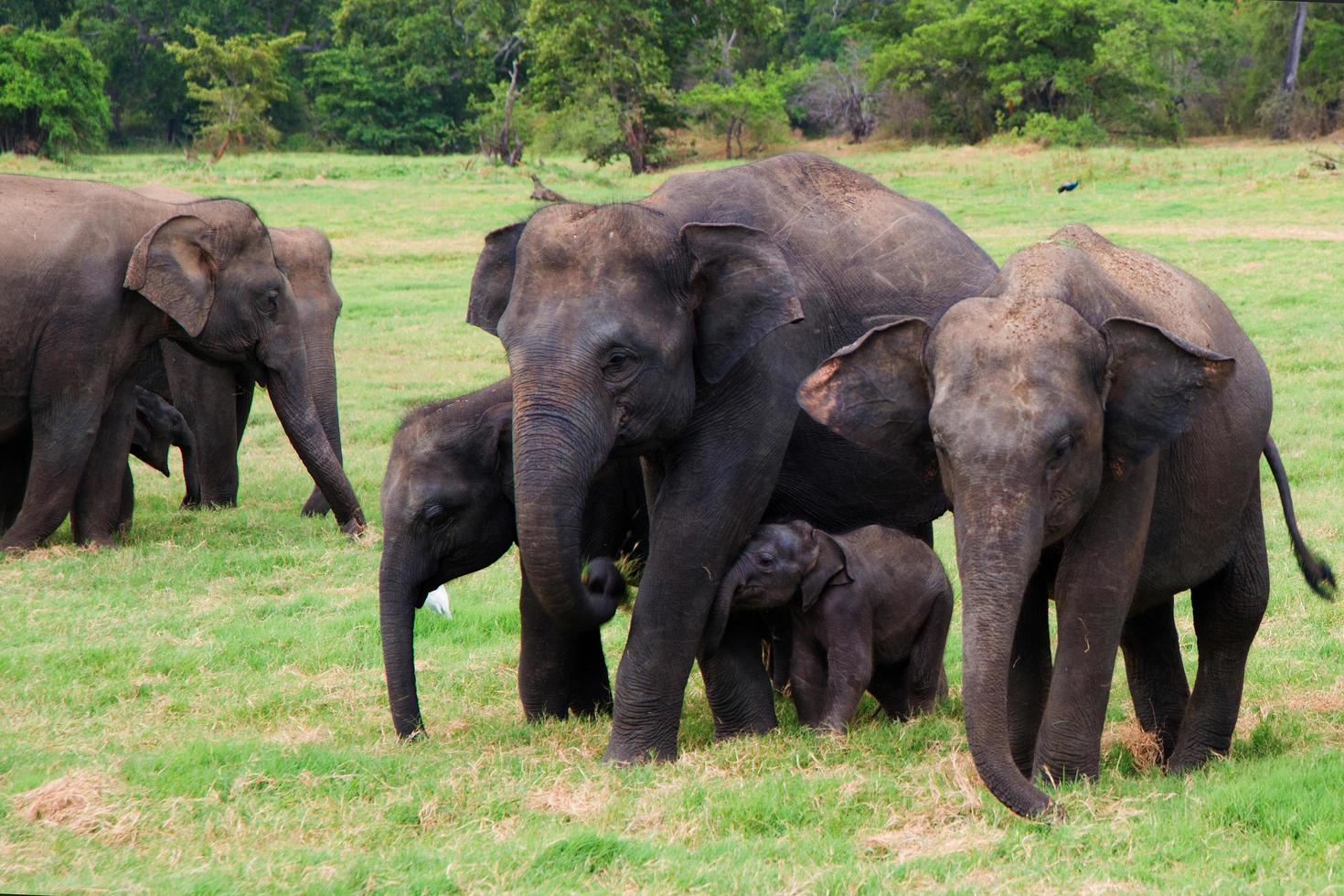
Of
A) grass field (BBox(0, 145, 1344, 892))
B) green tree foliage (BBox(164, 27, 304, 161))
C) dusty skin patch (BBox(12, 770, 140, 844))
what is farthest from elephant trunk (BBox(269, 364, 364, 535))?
green tree foliage (BBox(164, 27, 304, 161))

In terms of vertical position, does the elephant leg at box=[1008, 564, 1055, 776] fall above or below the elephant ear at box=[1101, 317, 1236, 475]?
below

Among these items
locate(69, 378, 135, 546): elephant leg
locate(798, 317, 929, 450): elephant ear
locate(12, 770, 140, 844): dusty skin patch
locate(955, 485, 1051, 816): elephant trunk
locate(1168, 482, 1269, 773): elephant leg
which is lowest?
locate(69, 378, 135, 546): elephant leg

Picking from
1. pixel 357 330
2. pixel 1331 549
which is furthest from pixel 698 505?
pixel 357 330

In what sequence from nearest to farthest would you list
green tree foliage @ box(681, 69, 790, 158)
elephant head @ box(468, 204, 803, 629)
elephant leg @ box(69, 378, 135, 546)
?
elephant head @ box(468, 204, 803, 629)
elephant leg @ box(69, 378, 135, 546)
green tree foliage @ box(681, 69, 790, 158)

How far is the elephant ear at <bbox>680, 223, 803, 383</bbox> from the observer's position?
18.3 ft

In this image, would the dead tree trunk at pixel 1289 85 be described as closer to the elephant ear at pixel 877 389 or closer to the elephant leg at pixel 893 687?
the elephant leg at pixel 893 687

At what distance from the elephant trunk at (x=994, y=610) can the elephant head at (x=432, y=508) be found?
2.06 meters

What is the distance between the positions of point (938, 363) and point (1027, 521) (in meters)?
0.54

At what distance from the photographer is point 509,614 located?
329 inches

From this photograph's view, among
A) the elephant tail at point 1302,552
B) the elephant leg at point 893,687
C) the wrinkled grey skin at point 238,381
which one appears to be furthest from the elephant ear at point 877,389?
the wrinkled grey skin at point 238,381

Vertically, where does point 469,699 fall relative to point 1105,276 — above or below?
below

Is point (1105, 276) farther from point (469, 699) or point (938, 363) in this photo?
point (469, 699)

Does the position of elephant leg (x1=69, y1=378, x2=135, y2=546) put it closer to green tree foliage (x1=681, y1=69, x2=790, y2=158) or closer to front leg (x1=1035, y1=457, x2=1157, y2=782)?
front leg (x1=1035, y1=457, x2=1157, y2=782)

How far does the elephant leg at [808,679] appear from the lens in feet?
21.6
